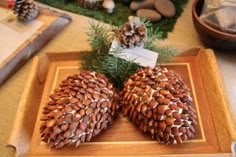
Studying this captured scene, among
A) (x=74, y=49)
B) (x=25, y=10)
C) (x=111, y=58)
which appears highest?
(x=25, y=10)

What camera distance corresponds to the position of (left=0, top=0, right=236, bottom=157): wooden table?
0.59 metres

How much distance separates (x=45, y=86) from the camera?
23.1 inches

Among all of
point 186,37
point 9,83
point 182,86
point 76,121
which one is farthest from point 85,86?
point 186,37

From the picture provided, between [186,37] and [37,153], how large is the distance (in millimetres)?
496

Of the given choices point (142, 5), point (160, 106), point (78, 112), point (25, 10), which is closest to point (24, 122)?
point (78, 112)

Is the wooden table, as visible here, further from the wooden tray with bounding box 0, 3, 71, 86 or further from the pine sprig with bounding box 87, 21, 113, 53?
the pine sprig with bounding box 87, 21, 113, 53

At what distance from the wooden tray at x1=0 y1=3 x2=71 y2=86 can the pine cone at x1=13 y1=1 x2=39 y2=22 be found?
0.08 ft

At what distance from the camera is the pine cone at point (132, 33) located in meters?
0.51

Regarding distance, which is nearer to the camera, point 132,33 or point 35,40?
point 132,33

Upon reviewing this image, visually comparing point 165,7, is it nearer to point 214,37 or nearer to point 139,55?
point 214,37

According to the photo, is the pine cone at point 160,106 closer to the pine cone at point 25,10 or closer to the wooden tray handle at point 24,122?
the wooden tray handle at point 24,122

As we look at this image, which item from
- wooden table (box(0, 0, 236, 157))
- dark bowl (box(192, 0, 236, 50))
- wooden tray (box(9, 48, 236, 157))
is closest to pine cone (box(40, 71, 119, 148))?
wooden tray (box(9, 48, 236, 157))

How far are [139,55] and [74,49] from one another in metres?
0.26

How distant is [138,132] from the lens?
49cm
